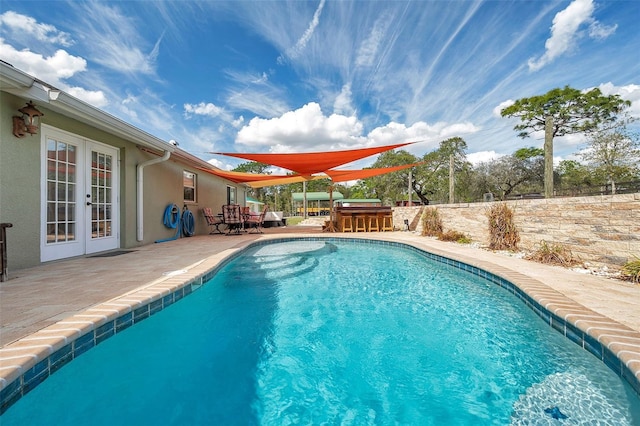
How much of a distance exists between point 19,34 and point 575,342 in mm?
9524

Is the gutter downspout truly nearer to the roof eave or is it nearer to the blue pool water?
the roof eave

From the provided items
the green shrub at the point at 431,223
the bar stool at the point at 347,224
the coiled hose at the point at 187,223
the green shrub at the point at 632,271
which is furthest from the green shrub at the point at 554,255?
the coiled hose at the point at 187,223

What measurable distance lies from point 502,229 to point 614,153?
18.1m

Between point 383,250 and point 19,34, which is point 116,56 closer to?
point 19,34

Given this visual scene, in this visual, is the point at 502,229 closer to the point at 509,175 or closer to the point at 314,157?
the point at 314,157

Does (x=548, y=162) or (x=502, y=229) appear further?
(x=502, y=229)

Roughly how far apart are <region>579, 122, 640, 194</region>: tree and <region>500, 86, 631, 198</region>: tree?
2029 millimetres

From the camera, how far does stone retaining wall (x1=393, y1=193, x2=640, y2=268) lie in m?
3.55

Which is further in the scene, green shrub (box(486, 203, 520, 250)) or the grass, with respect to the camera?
the grass

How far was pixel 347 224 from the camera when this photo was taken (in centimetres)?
1070

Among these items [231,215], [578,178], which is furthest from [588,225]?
[578,178]

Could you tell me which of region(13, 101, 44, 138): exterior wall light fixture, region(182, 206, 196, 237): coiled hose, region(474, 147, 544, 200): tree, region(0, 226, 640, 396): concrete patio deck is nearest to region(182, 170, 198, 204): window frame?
region(182, 206, 196, 237): coiled hose

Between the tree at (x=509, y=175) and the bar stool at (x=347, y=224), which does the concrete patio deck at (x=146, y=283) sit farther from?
the tree at (x=509, y=175)

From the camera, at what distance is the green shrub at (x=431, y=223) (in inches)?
341
